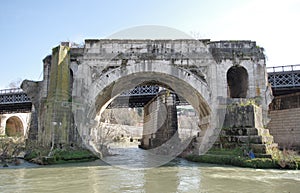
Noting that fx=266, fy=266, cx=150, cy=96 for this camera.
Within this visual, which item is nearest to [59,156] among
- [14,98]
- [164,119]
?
[164,119]

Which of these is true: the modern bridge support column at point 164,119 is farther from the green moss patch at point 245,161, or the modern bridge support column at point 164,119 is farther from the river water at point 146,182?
the river water at point 146,182

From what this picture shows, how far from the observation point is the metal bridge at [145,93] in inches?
823

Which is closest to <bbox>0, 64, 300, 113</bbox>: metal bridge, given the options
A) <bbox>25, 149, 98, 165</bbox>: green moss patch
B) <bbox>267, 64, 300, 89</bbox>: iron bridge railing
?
<bbox>267, 64, 300, 89</bbox>: iron bridge railing

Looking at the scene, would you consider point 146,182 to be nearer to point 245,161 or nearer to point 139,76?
point 245,161

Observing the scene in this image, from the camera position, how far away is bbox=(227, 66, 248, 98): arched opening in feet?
46.4

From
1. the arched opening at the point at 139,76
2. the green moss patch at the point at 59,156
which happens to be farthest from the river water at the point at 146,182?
the arched opening at the point at 139,76

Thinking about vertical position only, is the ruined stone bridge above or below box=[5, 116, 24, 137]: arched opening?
above

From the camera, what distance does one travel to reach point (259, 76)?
13.3 m

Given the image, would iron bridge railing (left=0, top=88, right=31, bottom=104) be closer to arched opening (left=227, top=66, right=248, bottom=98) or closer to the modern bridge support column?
the modern bridge support column

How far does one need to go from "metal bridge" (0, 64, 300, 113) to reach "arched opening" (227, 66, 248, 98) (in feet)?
22.4

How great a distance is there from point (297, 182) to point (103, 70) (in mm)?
9445

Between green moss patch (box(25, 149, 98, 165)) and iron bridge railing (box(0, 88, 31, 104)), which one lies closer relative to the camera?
green moss patch (box(25, 149, 98, 165))

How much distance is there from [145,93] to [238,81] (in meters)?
12.1

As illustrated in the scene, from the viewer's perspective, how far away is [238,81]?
15.1m
